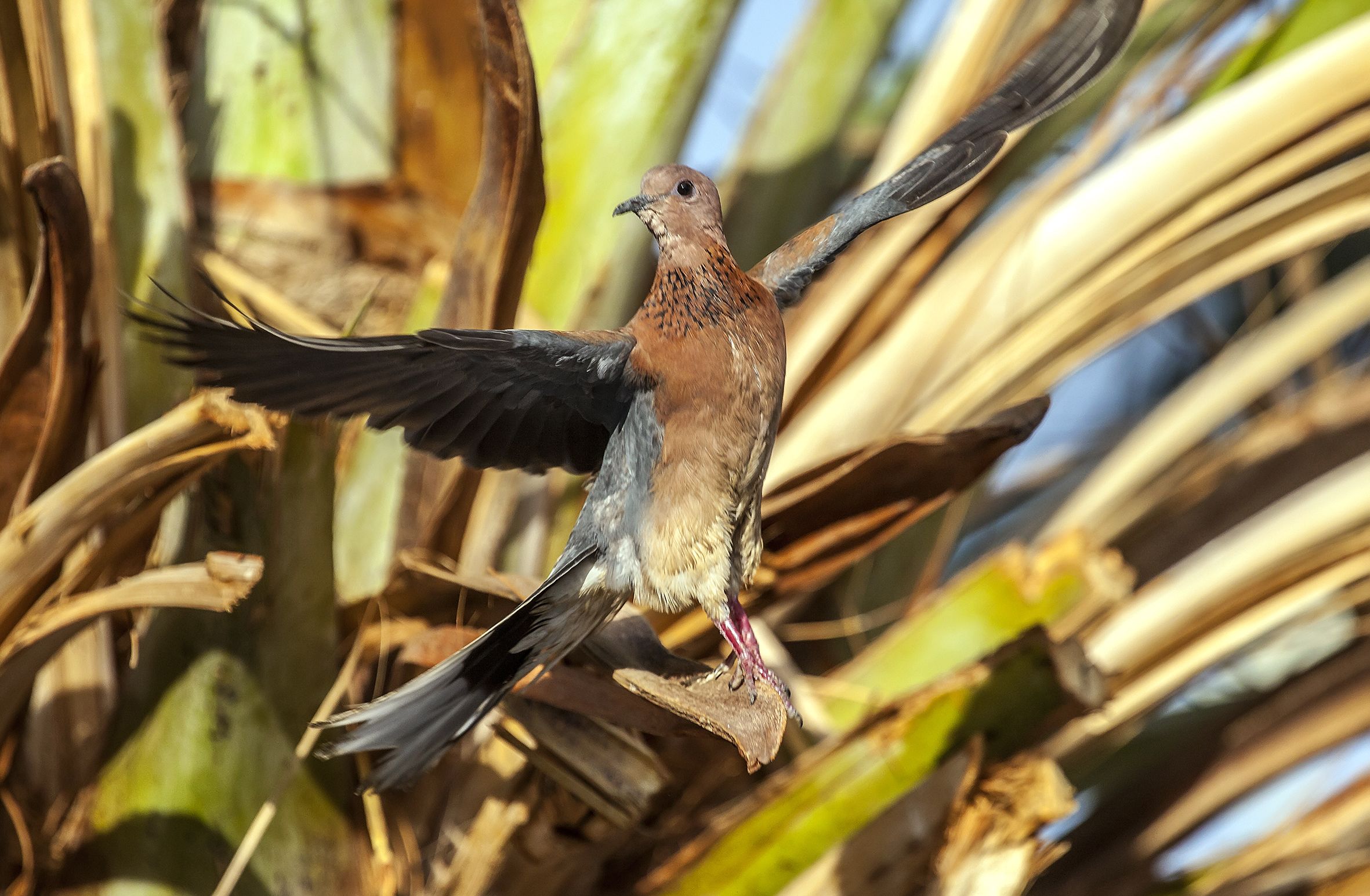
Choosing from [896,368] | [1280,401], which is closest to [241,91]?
[896,368]

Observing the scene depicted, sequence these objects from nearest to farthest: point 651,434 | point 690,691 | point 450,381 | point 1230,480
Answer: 1. point 690,691
2. point 450,381
3. point 651,434
4. point 1230,480

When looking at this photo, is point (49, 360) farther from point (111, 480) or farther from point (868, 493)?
point (868, 493)

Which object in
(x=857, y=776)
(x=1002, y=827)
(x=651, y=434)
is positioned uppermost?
(x=651, y=434)

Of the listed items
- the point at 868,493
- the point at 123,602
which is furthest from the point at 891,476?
the point at 123,602

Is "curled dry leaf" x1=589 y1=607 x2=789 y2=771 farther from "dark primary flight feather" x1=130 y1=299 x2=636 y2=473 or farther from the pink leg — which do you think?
"dark primary flight feather" x1=130 y1=299 x2=636 y2=473

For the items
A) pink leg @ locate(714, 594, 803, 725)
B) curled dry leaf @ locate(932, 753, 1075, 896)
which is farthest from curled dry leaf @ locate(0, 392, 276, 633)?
curled dry leaf @ locate(932, 753, 1075, 896)

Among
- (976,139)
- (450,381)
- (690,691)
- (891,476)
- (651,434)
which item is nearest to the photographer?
(690,691)

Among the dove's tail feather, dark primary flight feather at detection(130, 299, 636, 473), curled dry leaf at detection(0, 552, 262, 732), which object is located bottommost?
the dove's tail feather

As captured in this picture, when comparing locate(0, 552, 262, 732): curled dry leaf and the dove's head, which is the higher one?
the dove's head
